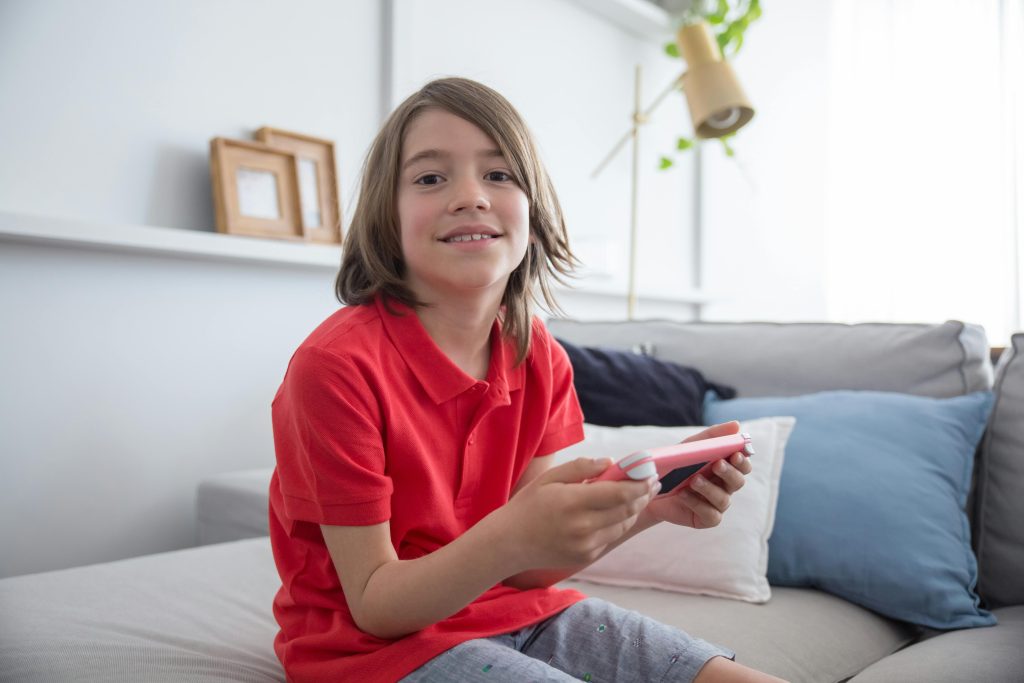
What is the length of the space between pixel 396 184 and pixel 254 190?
3.59 ft

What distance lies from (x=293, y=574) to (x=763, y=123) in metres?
3.30

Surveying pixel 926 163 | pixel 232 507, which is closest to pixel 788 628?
pixel 232 507

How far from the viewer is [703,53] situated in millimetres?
2521

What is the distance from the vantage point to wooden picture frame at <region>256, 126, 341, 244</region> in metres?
2.07

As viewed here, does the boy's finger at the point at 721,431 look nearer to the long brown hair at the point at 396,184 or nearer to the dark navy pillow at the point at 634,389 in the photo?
the long brown hair at the point at 396,184

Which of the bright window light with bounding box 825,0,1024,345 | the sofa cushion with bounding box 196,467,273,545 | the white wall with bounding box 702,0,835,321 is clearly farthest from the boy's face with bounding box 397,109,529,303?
the white wall with bounding box 702,0,835,321

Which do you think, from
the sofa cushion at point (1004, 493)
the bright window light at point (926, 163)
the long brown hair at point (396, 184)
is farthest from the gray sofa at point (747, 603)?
the bright window light at point (926, 163)

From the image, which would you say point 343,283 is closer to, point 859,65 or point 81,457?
point 81,457

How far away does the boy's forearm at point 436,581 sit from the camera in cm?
74

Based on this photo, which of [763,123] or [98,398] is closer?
[98,398]

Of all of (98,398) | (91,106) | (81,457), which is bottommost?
(81,457)

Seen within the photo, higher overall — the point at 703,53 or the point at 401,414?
the point at 703,53

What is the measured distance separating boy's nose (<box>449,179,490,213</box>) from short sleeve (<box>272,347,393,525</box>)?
22 cm

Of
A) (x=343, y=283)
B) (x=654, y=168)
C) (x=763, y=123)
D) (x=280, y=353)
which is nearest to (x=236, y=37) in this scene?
(x=280, y=353)
